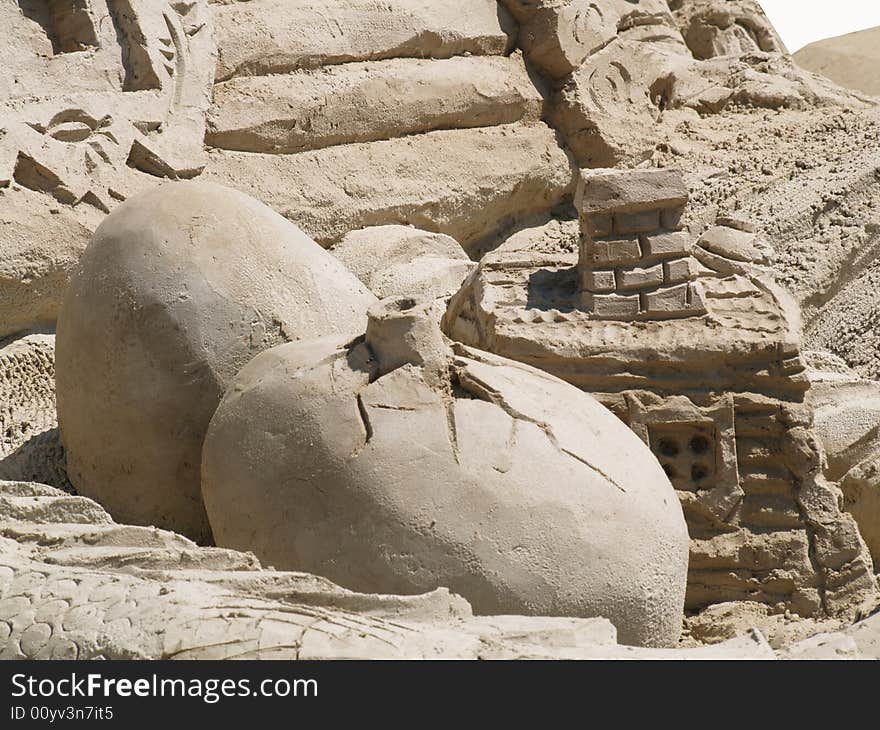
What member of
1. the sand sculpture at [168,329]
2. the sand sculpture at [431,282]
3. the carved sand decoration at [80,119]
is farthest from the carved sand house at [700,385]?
the carved sand decoration at [80,119]

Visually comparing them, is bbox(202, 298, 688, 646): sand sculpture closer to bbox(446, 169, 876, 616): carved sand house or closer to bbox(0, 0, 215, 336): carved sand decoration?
bbox(446, 169, 876, 616): carved sand house

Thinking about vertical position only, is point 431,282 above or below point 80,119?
below

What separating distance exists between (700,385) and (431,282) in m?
1.51

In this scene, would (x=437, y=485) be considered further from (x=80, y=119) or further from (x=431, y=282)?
(x=80, y=119)

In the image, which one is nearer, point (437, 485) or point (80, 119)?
point (437, 485)

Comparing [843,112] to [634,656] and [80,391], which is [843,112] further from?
[634,656]

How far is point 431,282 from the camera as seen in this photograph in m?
5.92

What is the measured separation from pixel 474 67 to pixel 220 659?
206 inches

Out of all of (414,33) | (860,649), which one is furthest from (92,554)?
(414,33)

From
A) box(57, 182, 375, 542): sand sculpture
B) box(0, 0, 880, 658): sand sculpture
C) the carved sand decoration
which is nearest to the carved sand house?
box(0, 0, 880, 658): sand sculpture

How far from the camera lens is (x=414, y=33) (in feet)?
23.7

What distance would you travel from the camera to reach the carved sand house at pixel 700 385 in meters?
4.64

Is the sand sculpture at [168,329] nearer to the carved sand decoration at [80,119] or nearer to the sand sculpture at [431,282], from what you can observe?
the sand sculpture at [431,282]

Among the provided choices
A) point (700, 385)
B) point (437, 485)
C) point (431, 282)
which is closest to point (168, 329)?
point (437, 485)
